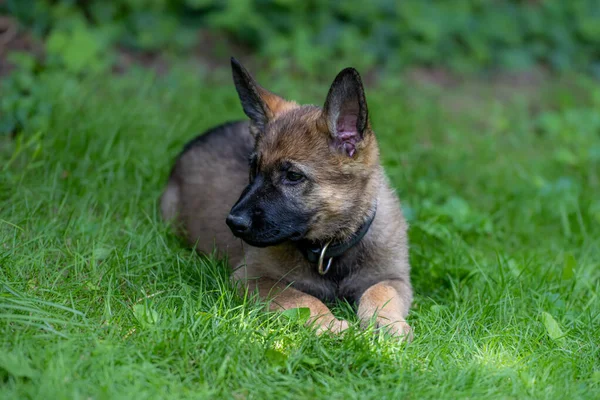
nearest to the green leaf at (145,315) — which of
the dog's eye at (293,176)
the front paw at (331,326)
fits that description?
the front paw at (331,326)

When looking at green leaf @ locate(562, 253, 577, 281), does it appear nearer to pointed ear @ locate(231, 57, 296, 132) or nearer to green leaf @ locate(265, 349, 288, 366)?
pointed ear @ locate(231, 57, 296, 132)

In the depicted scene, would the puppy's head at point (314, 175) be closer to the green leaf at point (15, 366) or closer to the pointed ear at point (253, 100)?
the pointed ear at point (253, 100)

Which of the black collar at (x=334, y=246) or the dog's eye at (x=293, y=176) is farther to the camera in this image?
the black collar at (x=334, y=246)

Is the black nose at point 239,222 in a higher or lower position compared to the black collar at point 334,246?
higher

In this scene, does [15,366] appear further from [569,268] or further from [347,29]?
[347,29]

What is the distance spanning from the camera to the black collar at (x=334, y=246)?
381cm

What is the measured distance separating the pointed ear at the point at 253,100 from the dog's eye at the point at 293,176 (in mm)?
427

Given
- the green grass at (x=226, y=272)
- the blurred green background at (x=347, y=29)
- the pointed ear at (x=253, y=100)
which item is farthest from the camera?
the blurred green background at (x=347, y=29)

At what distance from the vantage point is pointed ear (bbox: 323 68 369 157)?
351 cm

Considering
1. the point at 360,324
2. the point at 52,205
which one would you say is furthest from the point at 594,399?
the point at 52,205

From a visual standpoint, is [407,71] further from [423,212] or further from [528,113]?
[423,212]

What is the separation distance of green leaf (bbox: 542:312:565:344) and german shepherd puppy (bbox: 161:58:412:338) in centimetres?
70

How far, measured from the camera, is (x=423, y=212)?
16.4 ft

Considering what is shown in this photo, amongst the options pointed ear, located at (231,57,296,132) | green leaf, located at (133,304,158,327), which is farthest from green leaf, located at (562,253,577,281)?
green leaf, located at (133,304,158,327)
